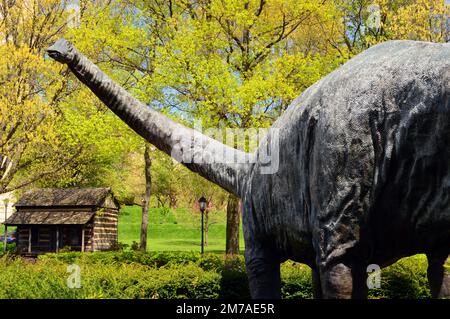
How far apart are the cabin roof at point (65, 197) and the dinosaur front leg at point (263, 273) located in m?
21.7

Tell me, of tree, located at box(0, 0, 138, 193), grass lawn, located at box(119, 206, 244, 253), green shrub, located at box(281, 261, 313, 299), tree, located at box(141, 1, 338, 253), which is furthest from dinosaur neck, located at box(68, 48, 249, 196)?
grass lawn, located at box(119, 206, 244, 253)

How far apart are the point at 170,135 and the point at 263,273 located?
1484 mm

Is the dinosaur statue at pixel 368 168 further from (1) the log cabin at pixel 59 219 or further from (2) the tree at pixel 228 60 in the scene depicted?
(1) the log cabin at pixel 59 219

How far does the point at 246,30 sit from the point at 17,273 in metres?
12.9

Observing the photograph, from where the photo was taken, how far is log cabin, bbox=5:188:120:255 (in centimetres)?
2472

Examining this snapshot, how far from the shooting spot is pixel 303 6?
50.9 ft

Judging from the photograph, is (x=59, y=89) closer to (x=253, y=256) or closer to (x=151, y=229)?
(x=253, y=256)

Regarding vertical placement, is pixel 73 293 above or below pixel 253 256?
below

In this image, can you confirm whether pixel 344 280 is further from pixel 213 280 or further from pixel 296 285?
pixel 296 285

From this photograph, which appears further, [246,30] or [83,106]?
[83,106]

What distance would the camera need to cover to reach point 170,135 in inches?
177

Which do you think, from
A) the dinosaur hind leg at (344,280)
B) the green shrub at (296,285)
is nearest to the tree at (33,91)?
the green shrub at (296,285)

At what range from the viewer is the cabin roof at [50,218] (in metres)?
24.2
